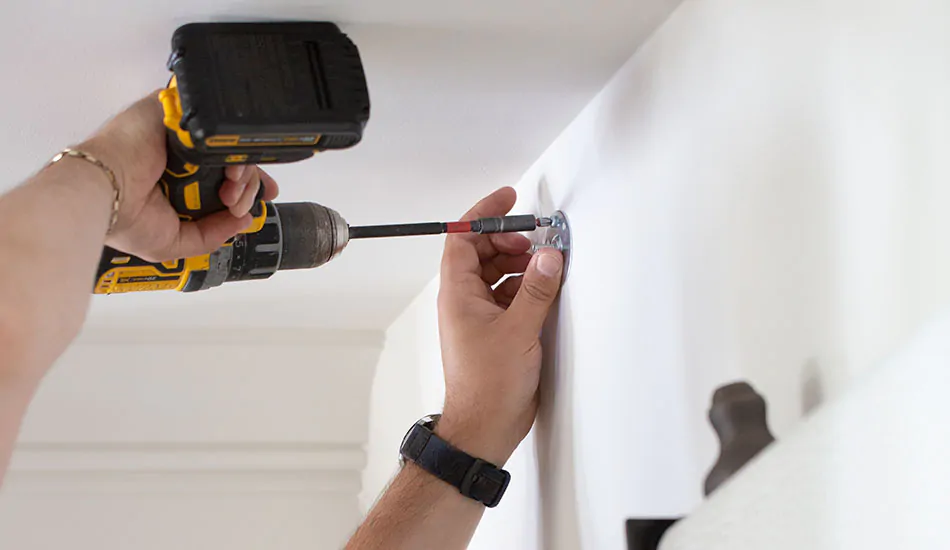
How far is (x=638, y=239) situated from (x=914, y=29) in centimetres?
37

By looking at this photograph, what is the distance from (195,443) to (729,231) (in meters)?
1.70

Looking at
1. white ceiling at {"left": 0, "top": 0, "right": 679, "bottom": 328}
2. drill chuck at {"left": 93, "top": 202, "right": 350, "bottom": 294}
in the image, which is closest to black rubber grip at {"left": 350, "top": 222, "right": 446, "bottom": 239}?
drill chuck at {"left": 93, "top": 202, "right": 350, "bottom": 294}

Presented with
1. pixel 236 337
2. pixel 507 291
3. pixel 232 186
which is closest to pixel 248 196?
pixel 232 186

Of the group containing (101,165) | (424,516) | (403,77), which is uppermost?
(403,77)

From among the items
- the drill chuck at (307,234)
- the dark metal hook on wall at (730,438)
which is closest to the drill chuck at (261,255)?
the drill chuck at (307,234)

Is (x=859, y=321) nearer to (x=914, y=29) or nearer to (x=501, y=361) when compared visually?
(x=914, y=29)

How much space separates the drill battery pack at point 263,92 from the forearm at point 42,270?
0.09 m

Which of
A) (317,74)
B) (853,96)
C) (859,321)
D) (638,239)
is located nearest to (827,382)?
(859,321)

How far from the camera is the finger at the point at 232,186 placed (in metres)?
0.77

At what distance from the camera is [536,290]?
100 centimetres

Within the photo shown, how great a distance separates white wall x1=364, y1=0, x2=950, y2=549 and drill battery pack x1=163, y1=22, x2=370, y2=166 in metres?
0.28

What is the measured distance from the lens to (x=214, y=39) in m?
0.71

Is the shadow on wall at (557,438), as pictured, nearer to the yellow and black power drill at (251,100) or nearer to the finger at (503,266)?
the finger at (503,266)

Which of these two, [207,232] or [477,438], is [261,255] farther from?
[477,438]
